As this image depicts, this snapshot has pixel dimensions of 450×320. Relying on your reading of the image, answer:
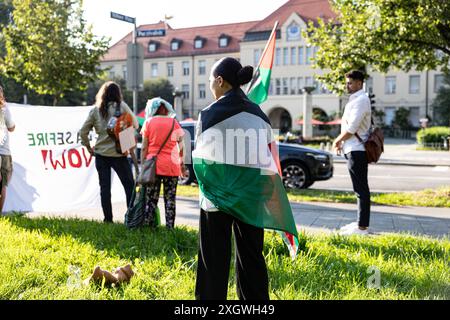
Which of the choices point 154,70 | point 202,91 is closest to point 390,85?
point 202,91

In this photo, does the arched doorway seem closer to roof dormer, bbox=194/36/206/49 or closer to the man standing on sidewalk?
roof dormer, bbox=194/36/206/49

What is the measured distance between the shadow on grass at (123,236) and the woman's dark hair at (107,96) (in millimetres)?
1515

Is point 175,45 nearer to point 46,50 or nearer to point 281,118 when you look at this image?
point 281,118

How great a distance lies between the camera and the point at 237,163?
3268 mm

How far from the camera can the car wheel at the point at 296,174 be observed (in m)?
12.2

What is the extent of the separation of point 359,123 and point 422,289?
2.79 meters

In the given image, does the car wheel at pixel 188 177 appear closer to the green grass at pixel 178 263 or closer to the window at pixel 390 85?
the green grass at pixel 178 263

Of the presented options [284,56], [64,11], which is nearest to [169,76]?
[284,56]

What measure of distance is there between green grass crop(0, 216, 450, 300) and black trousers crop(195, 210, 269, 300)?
1.84 ft

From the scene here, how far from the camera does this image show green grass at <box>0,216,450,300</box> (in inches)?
155

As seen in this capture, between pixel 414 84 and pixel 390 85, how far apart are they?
2848 millimetres

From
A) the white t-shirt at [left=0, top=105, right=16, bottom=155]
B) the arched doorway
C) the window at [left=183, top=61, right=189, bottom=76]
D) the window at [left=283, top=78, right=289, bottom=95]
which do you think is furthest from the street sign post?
the window at [left=183, top=61, right=189, bottom=76]

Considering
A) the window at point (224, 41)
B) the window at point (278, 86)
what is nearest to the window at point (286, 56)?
the window at point (278, 86)
